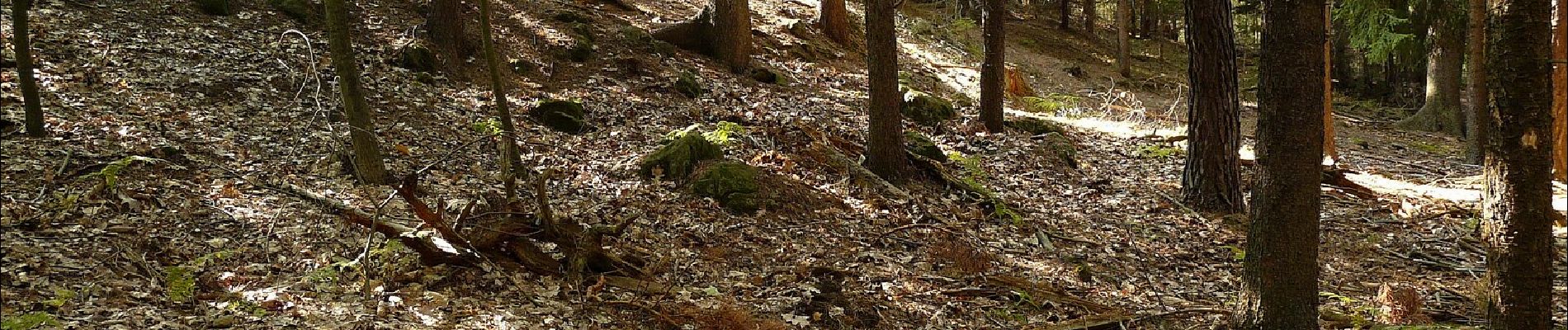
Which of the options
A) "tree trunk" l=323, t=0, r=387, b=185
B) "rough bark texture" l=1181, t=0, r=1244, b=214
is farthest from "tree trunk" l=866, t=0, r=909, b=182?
"tree trunk" l=323, t=0, r=387, b=185

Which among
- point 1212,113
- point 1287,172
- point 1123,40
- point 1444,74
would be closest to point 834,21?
point 1212,113

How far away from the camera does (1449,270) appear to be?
9141 mm

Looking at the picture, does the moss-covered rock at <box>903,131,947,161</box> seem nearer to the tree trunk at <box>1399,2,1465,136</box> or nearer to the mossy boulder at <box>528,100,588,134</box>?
the mossy boulder at <box>528,100,588,134</box>

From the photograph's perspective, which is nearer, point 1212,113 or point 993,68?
point 1212,113

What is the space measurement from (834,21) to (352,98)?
11953 mm

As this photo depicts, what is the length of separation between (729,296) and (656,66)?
7.49m

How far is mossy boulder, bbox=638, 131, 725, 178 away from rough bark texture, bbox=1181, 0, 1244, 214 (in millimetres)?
5298

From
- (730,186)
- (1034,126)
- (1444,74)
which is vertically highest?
(1444,74)

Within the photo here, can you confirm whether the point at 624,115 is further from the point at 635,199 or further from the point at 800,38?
the point at 800,38

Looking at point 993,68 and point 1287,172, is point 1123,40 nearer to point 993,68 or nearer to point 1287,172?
point 993,68

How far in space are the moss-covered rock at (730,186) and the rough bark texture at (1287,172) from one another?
460cm

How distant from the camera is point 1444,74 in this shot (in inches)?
753

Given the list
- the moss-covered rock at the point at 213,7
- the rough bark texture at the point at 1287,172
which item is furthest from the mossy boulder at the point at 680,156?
the moss-covered rock at the point at 213,7

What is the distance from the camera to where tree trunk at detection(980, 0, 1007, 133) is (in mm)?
13398
